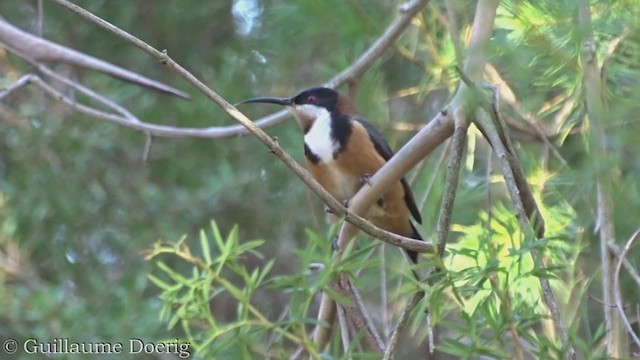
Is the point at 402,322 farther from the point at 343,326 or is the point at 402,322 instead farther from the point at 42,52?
the point at 42,52

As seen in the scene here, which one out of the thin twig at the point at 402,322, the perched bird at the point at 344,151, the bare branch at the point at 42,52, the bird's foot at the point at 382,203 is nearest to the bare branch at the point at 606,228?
the thin twig at the point at 402,322

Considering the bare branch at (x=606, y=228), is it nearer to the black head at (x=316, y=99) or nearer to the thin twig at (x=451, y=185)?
the thin twig at (x=451, y=185)

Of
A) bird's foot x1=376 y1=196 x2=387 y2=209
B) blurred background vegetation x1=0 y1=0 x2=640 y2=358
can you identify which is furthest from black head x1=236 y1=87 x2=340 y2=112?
bird's foot x1=376 y1=196 x2=387 y2=209

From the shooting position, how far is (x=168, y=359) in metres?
2.76

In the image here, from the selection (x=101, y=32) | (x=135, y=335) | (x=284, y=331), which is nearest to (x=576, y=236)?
(x=284, y=331)

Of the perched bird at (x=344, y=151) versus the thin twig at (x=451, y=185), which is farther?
the perched bird at (x=344, y=151)

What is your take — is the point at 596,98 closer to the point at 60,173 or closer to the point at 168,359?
the point at 168,359

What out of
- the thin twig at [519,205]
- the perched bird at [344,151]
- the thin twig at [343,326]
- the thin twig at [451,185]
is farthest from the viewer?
the perched bird at [344,151]

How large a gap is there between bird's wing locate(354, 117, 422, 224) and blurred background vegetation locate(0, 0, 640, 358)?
9 cm

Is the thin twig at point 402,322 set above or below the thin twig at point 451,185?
below

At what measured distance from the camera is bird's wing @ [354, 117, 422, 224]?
2.41m

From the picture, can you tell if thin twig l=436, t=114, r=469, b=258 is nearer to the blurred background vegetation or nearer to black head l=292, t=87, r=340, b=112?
the blurred background vegetation

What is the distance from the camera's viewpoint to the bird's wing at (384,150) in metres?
2.41

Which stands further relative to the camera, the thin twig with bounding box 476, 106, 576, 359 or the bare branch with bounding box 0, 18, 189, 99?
the bare branch with bounding box 0, 18, 189, 99
